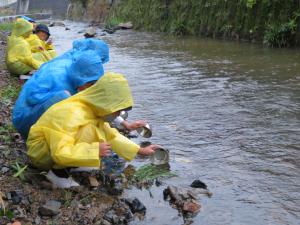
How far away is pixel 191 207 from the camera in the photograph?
12.0ft

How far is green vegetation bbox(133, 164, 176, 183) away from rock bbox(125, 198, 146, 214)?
56 cm

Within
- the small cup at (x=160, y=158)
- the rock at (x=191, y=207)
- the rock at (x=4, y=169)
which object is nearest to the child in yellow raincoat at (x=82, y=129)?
the rock at (x=4, y=169)

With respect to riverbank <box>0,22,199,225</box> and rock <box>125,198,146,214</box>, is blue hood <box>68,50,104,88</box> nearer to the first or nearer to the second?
riverbank <box>0,22,199,225</box>

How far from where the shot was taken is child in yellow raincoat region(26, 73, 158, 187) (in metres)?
3.42

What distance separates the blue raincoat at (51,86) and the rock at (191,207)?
1441 millimetres

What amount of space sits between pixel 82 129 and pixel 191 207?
1061mm

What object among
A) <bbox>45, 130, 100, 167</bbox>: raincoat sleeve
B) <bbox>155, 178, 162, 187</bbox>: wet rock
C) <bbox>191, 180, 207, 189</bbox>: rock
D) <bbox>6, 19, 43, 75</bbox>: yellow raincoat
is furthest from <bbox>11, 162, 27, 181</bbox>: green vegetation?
<bbox>6, 19, 43, 75</bbox>: yellow raincoat

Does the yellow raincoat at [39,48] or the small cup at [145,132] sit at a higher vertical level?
the yellow raincoat at [39,48]

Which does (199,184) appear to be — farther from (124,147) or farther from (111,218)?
(111,218)

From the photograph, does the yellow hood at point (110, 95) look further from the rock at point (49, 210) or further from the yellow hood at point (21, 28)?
the yellow hood at point (21, 28)

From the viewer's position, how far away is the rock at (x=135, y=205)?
144 inches

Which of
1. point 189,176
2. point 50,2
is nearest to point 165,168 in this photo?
point 189,176

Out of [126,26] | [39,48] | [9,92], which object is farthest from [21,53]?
[126,26]

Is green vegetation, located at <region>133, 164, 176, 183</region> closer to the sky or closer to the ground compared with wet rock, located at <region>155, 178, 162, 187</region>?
closer to the sky
